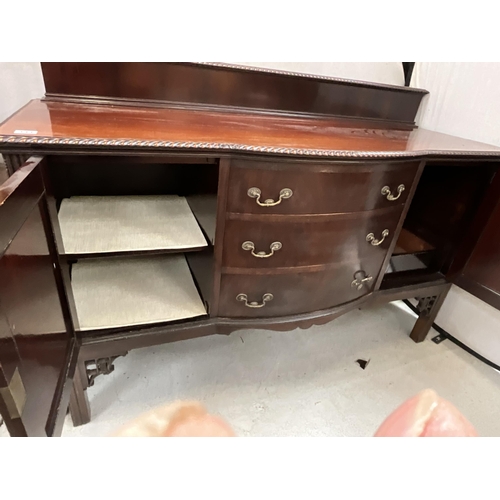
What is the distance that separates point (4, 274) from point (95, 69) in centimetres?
68

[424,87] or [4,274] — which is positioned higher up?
[424,87]

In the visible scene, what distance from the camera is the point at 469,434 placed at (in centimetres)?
42

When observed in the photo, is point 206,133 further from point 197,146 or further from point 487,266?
point 487,266

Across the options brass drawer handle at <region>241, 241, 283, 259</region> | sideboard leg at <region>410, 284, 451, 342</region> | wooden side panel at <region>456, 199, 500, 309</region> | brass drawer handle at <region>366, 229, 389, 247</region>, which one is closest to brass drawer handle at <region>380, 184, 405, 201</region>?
brass drawer handle at <region>366, 229, 389, 247</region>

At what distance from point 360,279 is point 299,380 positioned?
440mm

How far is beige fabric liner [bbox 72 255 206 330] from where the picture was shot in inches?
35.9

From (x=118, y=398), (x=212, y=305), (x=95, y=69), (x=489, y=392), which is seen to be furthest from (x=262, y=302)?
(x=489, y=392)

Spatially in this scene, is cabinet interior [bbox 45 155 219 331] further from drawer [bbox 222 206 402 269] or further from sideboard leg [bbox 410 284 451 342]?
sideboard leg [bbox 410 284 451 342]

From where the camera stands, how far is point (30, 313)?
56 centimetres

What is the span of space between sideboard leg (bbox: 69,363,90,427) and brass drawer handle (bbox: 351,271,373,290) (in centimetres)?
83

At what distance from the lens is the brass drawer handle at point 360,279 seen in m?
1.08

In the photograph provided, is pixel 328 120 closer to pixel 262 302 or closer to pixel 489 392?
pixel 262 302

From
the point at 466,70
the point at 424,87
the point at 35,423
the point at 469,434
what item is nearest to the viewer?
the point at 469,434

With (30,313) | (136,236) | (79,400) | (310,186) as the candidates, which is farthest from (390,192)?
(79,400)
